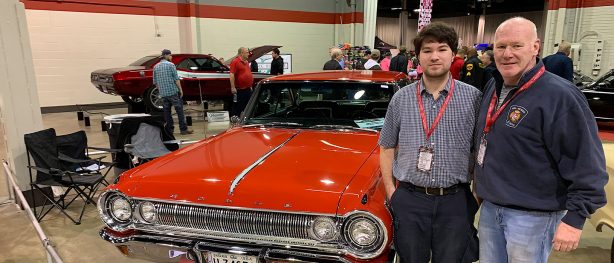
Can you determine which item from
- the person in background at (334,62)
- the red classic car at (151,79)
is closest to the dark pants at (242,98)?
the red classic car at (151,79)

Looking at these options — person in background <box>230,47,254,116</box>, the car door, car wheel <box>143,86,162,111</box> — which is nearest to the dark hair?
person in background <box>230,47,254,116</box>

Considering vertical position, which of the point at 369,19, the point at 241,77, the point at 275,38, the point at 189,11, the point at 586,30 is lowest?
the point at 241,77

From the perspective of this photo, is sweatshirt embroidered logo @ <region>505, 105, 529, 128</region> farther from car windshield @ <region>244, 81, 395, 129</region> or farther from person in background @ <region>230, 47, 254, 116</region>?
person in background @ <region>230, 47, 254, 116</region>

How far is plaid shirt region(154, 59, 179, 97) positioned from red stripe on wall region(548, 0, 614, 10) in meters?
12.7

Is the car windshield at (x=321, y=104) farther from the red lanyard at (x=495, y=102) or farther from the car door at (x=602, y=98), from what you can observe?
the car door at (x=602, y=98)

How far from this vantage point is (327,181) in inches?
94.7

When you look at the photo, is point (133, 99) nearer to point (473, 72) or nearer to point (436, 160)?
point (473, 72)

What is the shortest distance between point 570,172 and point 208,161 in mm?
2137

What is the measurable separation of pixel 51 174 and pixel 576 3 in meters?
15.3

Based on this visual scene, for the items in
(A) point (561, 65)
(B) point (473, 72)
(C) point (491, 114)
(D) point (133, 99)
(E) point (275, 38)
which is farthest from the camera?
(E) point (275, 38)

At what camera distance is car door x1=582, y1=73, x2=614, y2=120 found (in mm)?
8449

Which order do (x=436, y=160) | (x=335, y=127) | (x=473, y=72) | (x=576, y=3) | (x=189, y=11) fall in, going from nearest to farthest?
(x=436, y=160) → (x=335, y=127) → (x=473, y=72) → (x=576, y=3) → (x=189, y=11)

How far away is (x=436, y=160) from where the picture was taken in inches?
79.7

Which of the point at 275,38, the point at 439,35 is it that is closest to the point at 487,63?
the point at 439,35
